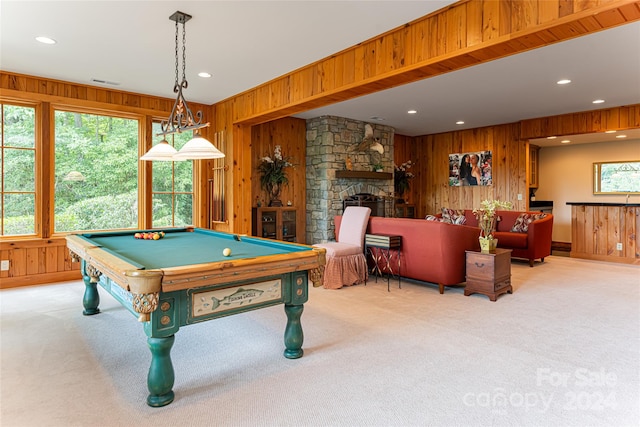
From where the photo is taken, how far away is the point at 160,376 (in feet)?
6.82

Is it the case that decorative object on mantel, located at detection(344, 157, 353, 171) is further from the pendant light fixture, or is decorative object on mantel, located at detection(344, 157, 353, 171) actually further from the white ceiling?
the pendant light fixture

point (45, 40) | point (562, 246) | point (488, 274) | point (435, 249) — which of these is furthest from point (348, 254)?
point (562, 246)

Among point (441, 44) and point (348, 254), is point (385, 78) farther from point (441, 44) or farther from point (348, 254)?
point (348, 254)

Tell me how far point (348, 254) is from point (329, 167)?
2.56 metres

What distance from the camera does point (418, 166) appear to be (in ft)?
31.4

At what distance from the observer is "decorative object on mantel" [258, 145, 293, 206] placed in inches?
264

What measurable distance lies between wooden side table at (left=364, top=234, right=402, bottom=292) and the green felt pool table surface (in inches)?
77.1

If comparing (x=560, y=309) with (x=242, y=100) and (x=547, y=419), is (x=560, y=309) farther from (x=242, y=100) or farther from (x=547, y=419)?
(x=242, y=100)

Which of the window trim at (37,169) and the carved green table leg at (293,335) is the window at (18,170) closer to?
the window trim at (37,169)

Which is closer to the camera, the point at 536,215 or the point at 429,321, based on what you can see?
the point at 429,321

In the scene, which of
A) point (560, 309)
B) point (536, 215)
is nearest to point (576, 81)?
point (536, 215)

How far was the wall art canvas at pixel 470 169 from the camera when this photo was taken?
27.0 feet

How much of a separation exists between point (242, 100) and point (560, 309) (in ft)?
15.5

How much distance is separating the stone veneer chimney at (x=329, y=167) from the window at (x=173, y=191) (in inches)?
87.9
